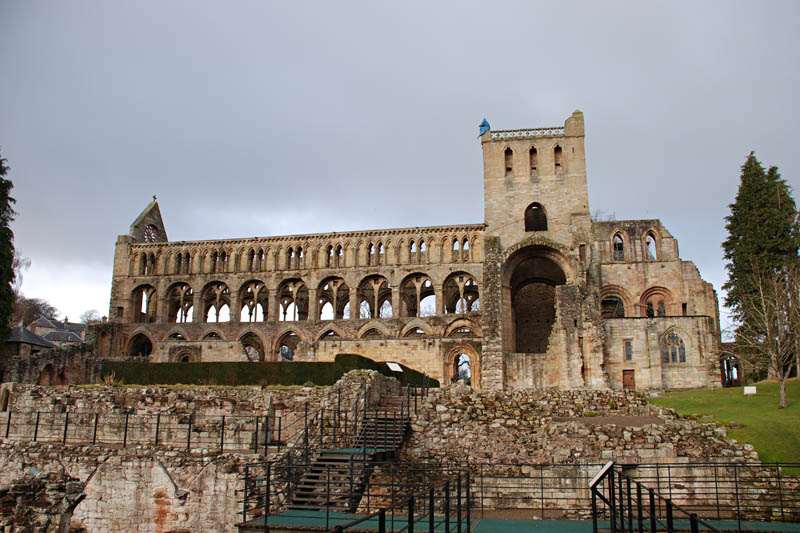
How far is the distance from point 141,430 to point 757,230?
35.5m

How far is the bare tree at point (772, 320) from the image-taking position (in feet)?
96.6

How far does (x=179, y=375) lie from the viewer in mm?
33156

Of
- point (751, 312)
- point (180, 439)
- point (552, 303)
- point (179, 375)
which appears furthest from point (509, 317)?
point (180, 439)

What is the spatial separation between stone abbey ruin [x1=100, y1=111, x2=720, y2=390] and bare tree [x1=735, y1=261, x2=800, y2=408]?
113 inches

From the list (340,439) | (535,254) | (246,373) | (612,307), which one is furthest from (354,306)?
(340,439)

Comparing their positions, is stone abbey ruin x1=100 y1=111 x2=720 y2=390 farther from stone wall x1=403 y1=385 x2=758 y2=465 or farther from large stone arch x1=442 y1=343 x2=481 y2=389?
stone wall x1=403 y1=385 x2=758 y2=465

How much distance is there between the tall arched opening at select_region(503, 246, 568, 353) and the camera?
40406 millimetres

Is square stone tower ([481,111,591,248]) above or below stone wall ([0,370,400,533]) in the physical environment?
above

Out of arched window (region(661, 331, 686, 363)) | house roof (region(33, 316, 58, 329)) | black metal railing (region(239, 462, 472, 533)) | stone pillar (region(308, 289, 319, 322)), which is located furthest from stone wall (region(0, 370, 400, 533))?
house roof (region(33, 316, 58, 329))

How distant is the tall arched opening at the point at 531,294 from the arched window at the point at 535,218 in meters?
4.28

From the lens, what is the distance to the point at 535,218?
48781 millimetres

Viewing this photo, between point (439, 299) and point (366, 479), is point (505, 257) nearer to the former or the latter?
point (439, 299)

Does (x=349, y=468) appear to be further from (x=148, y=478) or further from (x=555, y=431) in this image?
(x=555, y=431)

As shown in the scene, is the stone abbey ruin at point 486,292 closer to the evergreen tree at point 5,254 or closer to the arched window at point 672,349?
the arched window at point 672,349
